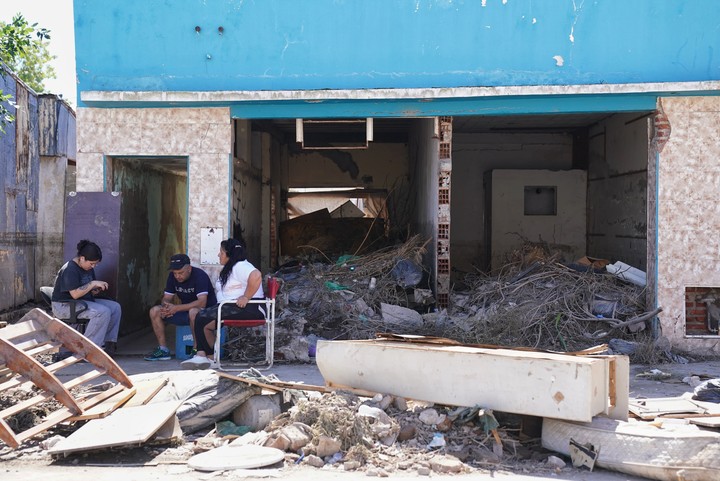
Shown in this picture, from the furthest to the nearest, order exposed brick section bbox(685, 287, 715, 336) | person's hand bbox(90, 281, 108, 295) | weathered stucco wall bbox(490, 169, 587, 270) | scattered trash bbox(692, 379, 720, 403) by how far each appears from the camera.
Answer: weathered stucco wall bbox(490, 169, 587, 270) → exposed brick section bbox(685, 287, 715, 336) → person's hand bbox(90, 281, 108, 295) → scattered trash bbox(692, 379, 720, 403)

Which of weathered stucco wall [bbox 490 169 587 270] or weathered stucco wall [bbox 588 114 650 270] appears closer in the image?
weathered stucco wall [bbox 588 114 650 270]

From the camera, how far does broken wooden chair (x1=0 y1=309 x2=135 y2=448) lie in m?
5.07

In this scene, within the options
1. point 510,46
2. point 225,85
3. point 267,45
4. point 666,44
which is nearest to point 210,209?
point 225,85

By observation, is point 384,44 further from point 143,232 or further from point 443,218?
point 143,232

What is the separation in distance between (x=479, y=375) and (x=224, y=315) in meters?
3.38

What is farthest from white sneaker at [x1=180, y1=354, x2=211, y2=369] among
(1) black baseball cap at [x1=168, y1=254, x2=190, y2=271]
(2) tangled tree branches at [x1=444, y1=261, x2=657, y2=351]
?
(2) tangled tree branches at [x1=444, y1=261, x2=657, y2=351]

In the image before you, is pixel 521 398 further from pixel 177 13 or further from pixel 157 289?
pixel 157 289

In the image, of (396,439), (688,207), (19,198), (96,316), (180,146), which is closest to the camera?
(396,439)

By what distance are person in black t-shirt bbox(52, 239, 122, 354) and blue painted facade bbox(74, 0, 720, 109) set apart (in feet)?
7.82

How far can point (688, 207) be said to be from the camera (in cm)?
881

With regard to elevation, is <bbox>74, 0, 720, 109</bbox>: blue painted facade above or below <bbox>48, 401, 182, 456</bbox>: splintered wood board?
above

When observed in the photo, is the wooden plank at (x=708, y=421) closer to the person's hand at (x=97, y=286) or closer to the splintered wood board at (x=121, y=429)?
the splintered wood board at (x=121, y=429)

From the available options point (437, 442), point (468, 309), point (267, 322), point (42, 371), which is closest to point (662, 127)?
point (468, 309)

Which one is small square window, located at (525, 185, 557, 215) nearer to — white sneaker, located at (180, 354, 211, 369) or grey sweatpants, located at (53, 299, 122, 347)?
white sneaker, located at (180, 354, 211, 369)
